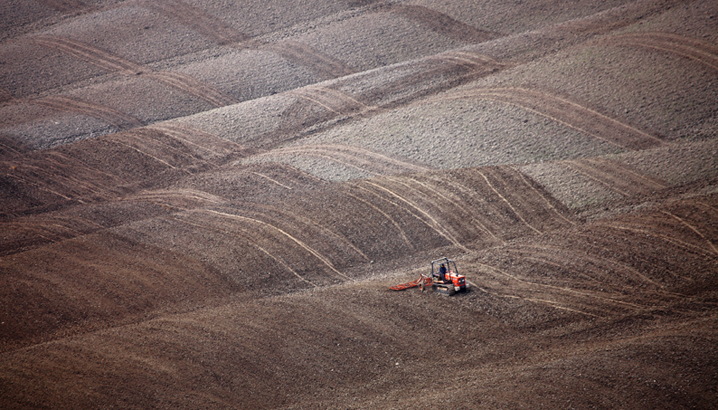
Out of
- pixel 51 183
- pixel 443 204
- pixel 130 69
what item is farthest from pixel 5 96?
pixel 443 204

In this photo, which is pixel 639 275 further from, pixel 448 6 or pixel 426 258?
pixel 448 6

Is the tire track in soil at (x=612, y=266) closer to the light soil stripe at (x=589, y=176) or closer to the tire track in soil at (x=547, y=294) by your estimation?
the tire track in soil at (x=547, y=294)

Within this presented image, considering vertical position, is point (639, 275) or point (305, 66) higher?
point (305, 66)

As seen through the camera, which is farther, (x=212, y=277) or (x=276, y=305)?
(x=212, y=277)

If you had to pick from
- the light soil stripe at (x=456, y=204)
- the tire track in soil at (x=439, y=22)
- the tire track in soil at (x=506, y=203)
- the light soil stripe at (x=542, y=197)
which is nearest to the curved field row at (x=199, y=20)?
the tire track in soil at (x=439, y=22)

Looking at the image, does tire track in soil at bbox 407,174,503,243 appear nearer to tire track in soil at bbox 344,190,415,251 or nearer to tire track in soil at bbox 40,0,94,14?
tire track in soil at bbox 344,190,415,251

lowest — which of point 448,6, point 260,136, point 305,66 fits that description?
point 260,136

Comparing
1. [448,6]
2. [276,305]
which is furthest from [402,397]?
[448,6]

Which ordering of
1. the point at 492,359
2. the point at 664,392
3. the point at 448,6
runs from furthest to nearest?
the point at 448,6
the point at 492,359
the point at 664,392

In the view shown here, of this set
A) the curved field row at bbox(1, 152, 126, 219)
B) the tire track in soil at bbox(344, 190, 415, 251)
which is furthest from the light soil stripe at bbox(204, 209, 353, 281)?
the curved field row at bbox(1, 152, 126, 219)
